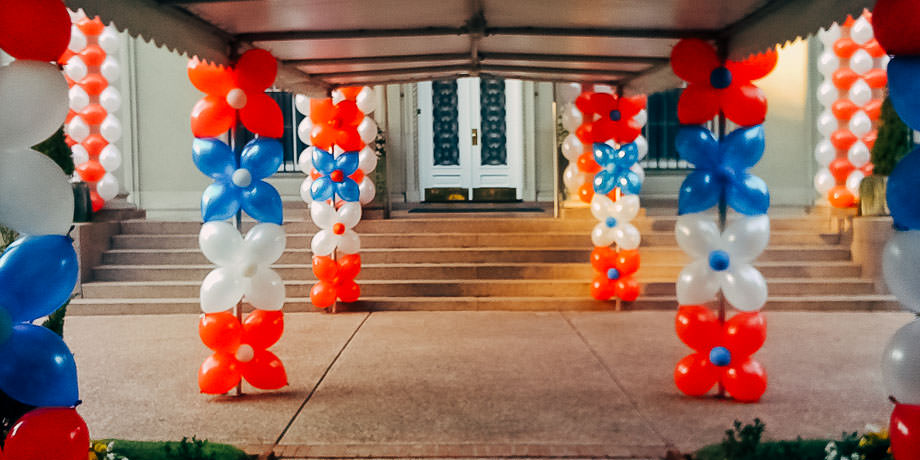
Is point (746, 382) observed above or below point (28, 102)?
below

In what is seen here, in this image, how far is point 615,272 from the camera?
833 cm

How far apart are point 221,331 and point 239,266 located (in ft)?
1.58

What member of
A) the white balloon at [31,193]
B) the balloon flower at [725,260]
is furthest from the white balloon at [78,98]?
the balloon flower at [725,260]

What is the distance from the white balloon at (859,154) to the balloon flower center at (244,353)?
30.6ft

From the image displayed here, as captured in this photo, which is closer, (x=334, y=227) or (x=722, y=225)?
(x=722, y=225)

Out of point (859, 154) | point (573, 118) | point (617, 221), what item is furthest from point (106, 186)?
point (859, 154)

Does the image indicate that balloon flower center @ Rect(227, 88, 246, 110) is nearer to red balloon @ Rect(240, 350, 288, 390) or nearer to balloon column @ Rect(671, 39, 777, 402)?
red balloon @ Rect(240, 350, 288, 390)

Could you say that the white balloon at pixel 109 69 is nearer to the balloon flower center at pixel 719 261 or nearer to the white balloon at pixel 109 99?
the white balloon at pixel 109 99

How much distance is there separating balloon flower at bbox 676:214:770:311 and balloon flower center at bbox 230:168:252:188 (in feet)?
10.4

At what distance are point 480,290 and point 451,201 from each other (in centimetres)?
525

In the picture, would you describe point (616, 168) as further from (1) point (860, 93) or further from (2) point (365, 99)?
(1) point (860, 93)

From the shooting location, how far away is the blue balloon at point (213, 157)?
15.7 ft

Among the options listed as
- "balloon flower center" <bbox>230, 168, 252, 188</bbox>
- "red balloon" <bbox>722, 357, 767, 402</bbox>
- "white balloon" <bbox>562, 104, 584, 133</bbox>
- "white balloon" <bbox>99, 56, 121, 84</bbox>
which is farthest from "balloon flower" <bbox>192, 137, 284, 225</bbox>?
"white balloon" <bbox>99, 56, 121, 84</bbox>

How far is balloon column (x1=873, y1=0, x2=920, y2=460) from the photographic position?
2.80 metres
